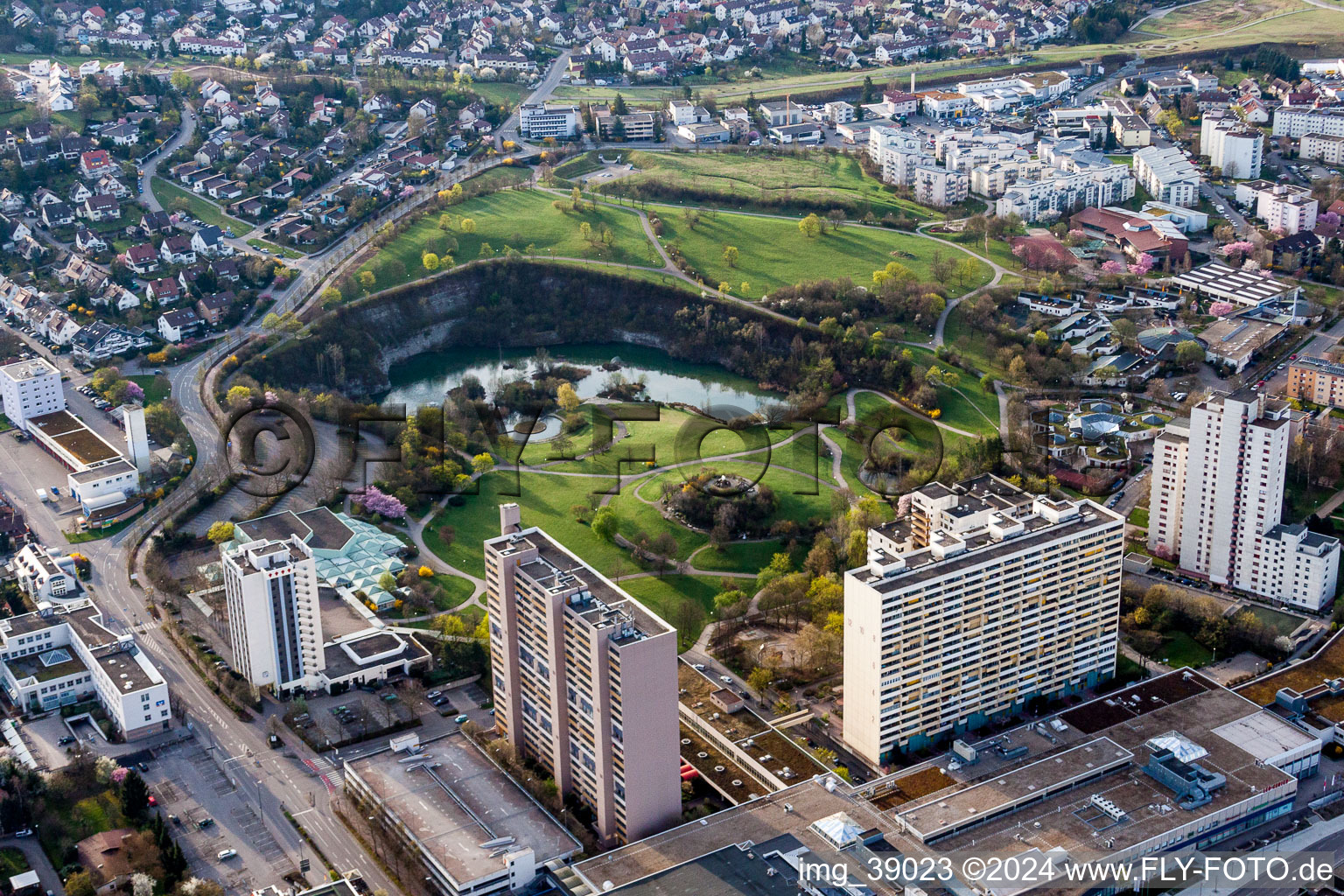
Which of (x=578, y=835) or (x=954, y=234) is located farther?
(x=954, y=234)

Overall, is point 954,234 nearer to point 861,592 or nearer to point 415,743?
point 861,592

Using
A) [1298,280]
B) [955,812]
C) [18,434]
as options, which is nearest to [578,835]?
[955,812]

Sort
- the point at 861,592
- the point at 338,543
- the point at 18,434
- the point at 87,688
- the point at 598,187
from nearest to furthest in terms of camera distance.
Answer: the point at 861,592 → the point at 87,688 → the point at 338,543 → the point at 18,434 → the point at 598,187

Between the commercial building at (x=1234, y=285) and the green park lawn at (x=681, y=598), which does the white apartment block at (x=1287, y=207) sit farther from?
the green park lawn at (x=681, y=598)

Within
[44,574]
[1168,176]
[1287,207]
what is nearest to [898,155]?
[1168,176]

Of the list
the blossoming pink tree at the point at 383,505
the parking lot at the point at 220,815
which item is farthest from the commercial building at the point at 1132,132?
the parking lot at the point at 220,815

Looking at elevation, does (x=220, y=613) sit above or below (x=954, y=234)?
below
